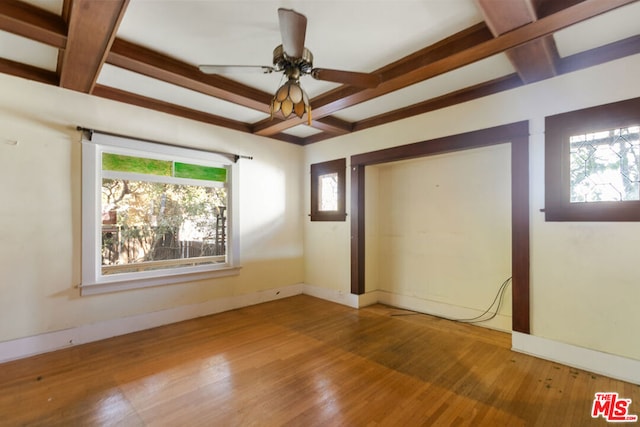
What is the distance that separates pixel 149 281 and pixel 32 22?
263cm

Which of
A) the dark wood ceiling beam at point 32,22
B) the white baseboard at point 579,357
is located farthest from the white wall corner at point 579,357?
the dark wood ceiling beam at point 32,22

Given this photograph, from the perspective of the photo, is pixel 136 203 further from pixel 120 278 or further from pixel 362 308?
pixel 362 308

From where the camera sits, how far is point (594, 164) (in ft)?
8.30

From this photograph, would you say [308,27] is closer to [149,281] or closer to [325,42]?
[325,42]

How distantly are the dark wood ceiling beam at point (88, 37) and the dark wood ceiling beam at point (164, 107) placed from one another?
340 mm

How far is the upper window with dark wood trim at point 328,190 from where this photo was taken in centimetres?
458

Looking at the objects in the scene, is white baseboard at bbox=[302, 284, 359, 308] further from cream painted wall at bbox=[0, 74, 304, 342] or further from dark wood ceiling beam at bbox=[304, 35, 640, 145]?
dark wood ceiling beam at bbox=[304, 35, 640, 145]

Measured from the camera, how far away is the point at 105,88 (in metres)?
3.16

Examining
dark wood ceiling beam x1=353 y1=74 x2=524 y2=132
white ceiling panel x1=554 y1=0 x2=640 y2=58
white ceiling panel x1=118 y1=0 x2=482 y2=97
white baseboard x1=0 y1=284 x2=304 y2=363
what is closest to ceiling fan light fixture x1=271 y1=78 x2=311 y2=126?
white ceiling panel x1=118 y1=0 x2=482 y2=97

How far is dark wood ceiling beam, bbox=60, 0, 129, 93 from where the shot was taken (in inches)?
70.8

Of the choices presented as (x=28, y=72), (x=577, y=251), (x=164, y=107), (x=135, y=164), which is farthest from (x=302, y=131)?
(x=577, y=251)

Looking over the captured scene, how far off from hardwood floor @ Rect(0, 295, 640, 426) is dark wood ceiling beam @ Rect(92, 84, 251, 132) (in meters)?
2.72

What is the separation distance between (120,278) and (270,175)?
8.22ft

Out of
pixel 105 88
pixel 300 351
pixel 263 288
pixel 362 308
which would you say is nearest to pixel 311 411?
pixel 300 351
